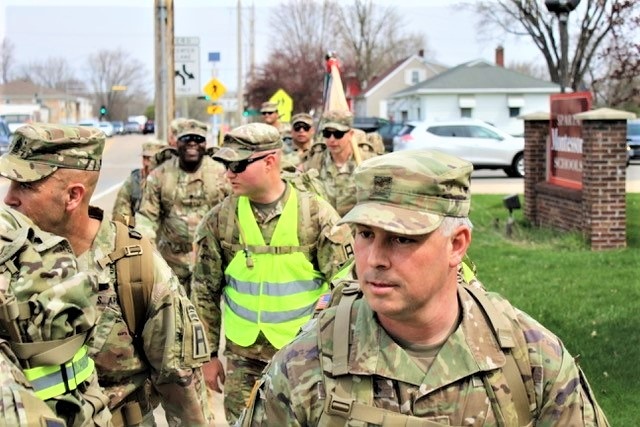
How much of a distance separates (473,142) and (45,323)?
2694 centimetres

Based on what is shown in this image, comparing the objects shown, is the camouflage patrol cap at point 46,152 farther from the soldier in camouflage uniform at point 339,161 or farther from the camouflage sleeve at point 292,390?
the soldier in camouflage uniform at point 339,161

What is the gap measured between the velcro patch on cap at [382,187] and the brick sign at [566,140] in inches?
478

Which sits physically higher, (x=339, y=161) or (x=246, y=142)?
(x=246, y=142)

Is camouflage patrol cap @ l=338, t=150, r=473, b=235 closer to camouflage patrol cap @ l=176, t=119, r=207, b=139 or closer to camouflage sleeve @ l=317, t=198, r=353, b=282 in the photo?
camouflage sleeve @ l=317, t=198, r=353, b=282

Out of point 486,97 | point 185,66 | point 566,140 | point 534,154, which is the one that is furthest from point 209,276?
point 486,97

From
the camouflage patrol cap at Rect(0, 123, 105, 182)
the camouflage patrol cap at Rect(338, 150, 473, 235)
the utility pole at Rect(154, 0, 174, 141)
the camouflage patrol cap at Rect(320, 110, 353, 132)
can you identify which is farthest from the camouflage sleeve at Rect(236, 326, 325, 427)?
the utility pole at Rect(154, 0, 174, 141)

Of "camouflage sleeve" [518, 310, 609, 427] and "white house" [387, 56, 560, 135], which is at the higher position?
"white house" [387, 56, 560, 135]

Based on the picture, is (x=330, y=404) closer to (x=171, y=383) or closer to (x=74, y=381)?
(x=74, y=381)

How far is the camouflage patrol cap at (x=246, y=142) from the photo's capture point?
512 cm

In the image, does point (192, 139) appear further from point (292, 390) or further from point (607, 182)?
point (607, 182)

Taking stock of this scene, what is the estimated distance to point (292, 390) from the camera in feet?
7.74

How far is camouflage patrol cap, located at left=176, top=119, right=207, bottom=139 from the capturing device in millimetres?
8305

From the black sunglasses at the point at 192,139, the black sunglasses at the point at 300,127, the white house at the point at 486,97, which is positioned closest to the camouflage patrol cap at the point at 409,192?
the black sunglasses at the point at 192,139

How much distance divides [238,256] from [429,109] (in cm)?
5285
